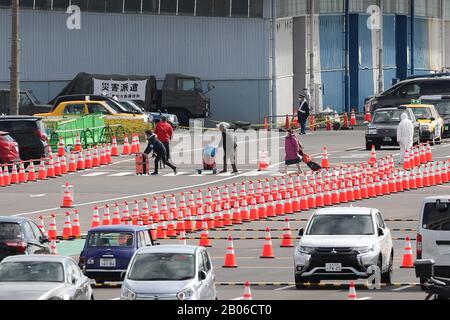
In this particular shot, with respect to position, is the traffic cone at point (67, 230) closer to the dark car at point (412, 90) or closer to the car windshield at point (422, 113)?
the car windshield at point (422, 113)

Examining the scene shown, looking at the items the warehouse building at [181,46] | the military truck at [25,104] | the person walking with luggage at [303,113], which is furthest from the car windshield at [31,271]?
the warehouse building at [181,46]

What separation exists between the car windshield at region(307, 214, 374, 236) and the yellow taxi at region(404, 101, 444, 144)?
103 feet

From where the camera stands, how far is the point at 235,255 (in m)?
32.8

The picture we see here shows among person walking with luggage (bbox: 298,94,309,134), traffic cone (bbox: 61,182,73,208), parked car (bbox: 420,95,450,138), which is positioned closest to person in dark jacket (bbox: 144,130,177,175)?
traffic cone (bbox: 61,182,73,208)

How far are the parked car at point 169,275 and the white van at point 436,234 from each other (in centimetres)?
378

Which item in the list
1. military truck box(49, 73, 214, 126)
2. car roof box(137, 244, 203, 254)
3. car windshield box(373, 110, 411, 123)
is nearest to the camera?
car roof box(137, 244, 203, 254)

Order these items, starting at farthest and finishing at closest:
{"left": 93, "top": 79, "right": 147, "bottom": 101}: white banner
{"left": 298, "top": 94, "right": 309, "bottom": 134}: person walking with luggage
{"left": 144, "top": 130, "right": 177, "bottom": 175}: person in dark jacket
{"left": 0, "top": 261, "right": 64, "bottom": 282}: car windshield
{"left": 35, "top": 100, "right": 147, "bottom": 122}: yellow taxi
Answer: {"left": 93, "top": 79, "right": 147, "bottom": 101}: white banner
{"left": 298, "top": 94, "right": 309, "bottom": 134}: person walking with luggage
{"left": 35, "top": 100, "right": 147, "bottom": 122}: yellow taxi
{"left": 144, "top": 130, "right": 177, "bottom": 175}: person in dark jacket
{"left": 0, "top": 261, "right": 64, "bottom": 282}: car windshield

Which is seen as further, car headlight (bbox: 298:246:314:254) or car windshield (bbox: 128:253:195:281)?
car headlight (bbox: 298:246:314:254)

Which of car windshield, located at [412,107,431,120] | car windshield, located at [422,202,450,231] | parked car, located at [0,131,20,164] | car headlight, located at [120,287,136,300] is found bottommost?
car headlight, located at [120,287,136,300]

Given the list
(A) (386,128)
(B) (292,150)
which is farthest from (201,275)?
(A) (386,128)

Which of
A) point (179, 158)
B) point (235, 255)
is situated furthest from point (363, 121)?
point (235, 255)

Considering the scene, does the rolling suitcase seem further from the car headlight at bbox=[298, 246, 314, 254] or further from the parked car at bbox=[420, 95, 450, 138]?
the car headlight at bbox=[298, 246, 314, 254]

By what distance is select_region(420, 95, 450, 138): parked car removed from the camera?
64.7 metres

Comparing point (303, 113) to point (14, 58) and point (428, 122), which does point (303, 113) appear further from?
point (14, 58)
